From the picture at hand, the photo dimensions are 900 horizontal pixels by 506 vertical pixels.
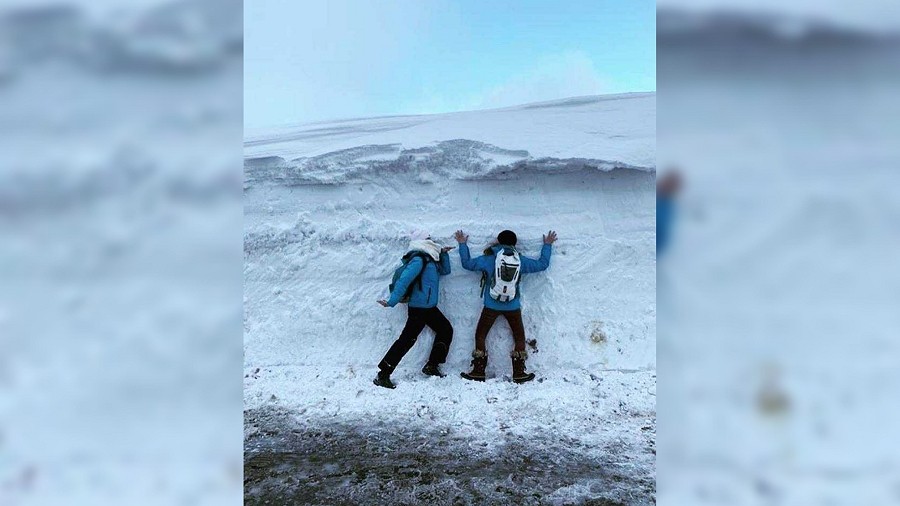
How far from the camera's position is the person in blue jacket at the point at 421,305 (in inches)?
151

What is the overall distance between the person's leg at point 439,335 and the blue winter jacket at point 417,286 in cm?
12

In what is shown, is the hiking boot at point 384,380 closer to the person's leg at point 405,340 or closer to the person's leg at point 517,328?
the person's leg at point 405,340

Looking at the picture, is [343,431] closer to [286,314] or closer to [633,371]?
[286,314]

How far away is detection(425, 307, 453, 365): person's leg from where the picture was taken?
3975mm

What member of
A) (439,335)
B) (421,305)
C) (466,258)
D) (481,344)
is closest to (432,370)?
(439,335)

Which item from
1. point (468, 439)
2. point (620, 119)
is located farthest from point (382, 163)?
point (468, 439)

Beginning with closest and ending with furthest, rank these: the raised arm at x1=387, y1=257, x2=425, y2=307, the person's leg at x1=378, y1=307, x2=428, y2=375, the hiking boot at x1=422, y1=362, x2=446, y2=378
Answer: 1. the raised arm at x1=387, y1=257, x2=425, y2=307
2. the person's leg at x1=378, y1=307, x2=428, y2=375
3. the hiking boot at x1=422, y1=362, x2=446, y2=378

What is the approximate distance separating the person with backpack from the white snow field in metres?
0.11

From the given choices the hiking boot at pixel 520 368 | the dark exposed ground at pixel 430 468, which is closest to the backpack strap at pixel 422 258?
the hiking boot at pixel 520 368

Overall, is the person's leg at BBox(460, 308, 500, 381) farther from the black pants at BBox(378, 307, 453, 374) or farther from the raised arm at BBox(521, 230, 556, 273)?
the raised arm at BBox(521, 230, 556, 273)

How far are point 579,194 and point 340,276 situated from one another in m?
1.97

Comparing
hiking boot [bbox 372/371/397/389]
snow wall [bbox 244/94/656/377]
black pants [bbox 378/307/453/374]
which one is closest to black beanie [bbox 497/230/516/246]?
snow wall [bbox 244/94/656/377]

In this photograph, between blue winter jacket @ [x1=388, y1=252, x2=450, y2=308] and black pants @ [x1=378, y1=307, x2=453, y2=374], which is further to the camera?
black pants @ [x1=378, y1=307, x2=453, y2=374]

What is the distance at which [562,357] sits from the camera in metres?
4.06
